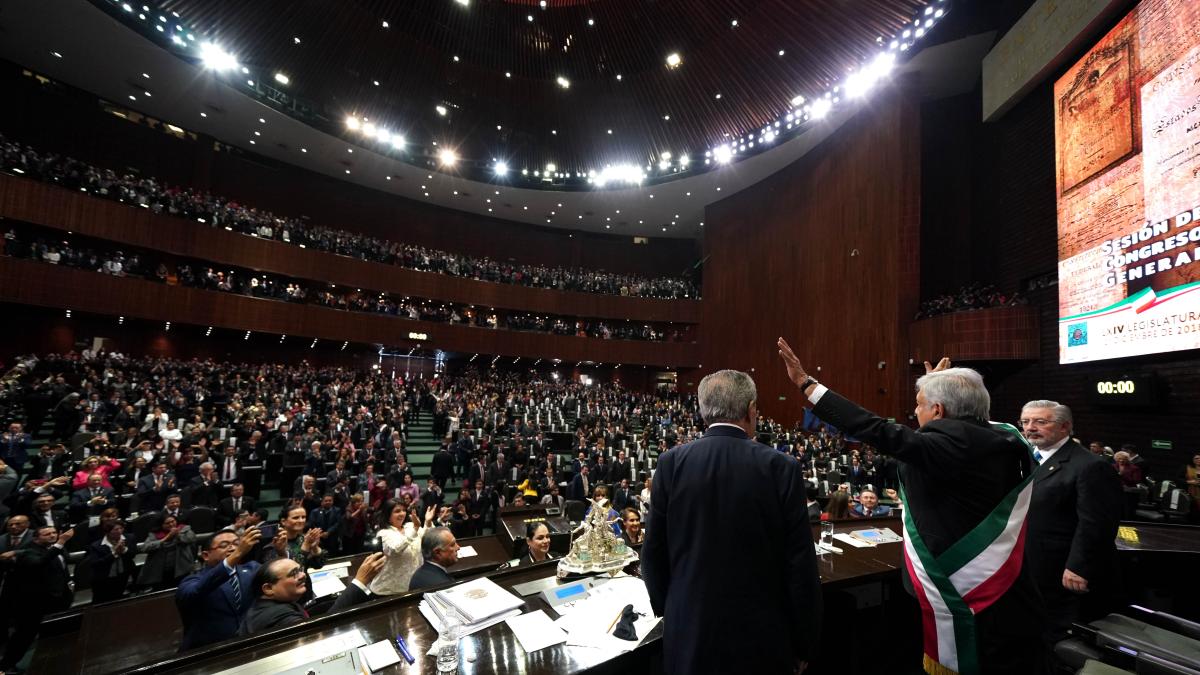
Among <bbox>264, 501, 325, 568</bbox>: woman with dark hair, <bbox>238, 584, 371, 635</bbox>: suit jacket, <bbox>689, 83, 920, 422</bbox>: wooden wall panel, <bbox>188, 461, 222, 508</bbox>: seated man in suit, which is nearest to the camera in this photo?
<bbox>238, 584, 371, 635</bbox>: suit jacket

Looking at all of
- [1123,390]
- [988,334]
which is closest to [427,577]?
[1123,390]

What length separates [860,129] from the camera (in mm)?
15297

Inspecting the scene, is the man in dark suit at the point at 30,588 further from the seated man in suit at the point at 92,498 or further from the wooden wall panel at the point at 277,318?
the wooden wall panel at the point at 277,318

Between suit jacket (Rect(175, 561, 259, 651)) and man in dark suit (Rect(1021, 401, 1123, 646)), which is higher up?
man in dark suit (Rect(1021, 401, 1123, 646))

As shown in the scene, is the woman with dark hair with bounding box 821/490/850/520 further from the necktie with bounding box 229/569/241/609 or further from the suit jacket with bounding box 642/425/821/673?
the necktie with bounding box 229/569/241/609

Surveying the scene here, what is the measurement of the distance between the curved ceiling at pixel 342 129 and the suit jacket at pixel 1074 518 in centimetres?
1086

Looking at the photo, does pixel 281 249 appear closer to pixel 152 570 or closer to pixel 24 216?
pixel 24 216

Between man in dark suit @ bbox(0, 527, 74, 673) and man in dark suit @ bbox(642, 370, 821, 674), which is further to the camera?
man in dark suit @ bbox(0, 527, 74, 673)

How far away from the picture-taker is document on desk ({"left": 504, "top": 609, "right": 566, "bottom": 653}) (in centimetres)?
171

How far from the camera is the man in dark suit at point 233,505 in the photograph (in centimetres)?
638

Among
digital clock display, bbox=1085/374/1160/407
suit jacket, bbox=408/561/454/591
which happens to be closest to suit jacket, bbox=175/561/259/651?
suit jacket, bbox=408/561/454/591

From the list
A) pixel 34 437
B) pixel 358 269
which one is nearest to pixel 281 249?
pixel 358 269

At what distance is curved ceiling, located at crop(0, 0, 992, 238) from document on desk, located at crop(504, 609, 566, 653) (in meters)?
12.4

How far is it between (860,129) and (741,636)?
1742cm
